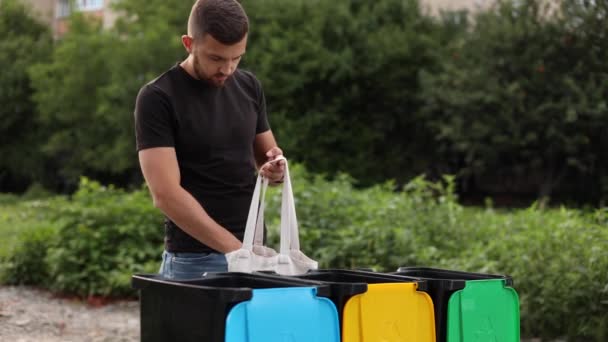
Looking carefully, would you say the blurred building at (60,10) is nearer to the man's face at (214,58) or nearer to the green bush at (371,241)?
the green bush at (371,241)

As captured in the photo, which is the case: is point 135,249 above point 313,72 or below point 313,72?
below

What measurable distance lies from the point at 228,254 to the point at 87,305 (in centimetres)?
501

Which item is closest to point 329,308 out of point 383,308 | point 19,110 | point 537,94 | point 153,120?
point 383,308

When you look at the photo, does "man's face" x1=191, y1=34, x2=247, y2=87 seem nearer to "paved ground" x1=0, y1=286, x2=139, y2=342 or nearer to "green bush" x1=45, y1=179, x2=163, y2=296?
"paved ground" x1=0, y1=286, x2=139, y2=342

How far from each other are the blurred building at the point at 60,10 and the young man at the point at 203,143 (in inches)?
1218

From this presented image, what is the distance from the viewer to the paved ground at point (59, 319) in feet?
19.0

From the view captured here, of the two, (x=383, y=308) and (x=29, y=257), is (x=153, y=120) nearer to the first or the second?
(x=383, y=308)

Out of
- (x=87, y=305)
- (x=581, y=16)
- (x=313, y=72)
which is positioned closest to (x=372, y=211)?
(x=87, y=305)

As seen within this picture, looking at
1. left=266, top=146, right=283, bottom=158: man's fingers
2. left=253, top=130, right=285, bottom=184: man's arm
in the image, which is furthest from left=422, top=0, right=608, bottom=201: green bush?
left=266, top=146, right=283, bottom=158: man's fingers

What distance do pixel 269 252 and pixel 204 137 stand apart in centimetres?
42

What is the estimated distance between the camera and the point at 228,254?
2621 mm

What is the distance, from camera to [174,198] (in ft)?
8.61

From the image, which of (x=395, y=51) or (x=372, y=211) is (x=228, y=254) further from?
(x=395, y=51)

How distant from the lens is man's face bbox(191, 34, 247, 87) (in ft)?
8.71
